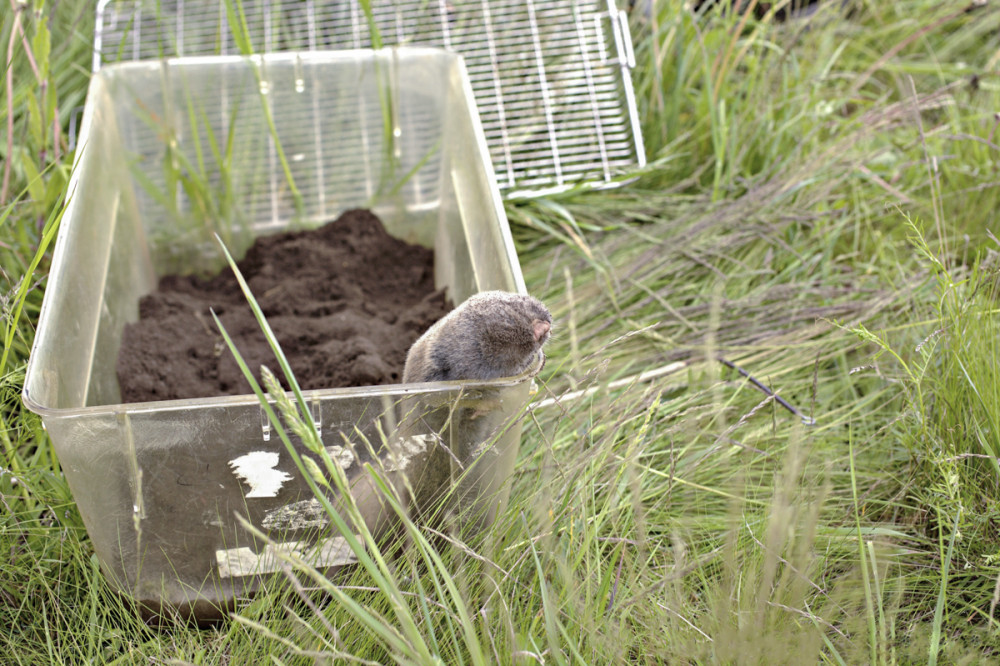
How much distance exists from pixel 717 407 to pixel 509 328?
0.55 metres

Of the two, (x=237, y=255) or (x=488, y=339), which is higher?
(x=488, y=339)

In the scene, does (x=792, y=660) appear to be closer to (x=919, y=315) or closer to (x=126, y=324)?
(x=919, y=315)

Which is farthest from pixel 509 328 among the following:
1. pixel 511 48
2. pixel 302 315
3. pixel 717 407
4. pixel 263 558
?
pixel 511 48

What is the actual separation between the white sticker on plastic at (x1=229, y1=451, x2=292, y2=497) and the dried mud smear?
54cm

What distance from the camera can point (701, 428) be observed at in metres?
2.27

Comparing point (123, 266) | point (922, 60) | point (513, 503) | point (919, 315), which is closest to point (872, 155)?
point (919, 315)

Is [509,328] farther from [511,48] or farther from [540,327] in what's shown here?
[511,48]

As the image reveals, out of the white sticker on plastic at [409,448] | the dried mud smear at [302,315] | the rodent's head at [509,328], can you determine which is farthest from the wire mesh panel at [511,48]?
the white sticker on plastic at [409,448]

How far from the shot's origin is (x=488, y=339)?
1.74 meters

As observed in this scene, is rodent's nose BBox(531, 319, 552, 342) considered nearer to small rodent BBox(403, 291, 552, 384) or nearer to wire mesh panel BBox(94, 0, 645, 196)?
small rodent BBox(403, 291, 552, 384)

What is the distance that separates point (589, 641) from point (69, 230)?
156cm

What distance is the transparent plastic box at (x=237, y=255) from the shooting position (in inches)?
62.4

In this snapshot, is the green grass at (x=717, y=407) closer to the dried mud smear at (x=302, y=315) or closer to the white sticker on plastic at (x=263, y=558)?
the white sticker on plastic at (x=263, y=558)

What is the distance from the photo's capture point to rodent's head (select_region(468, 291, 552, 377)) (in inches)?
68.2
